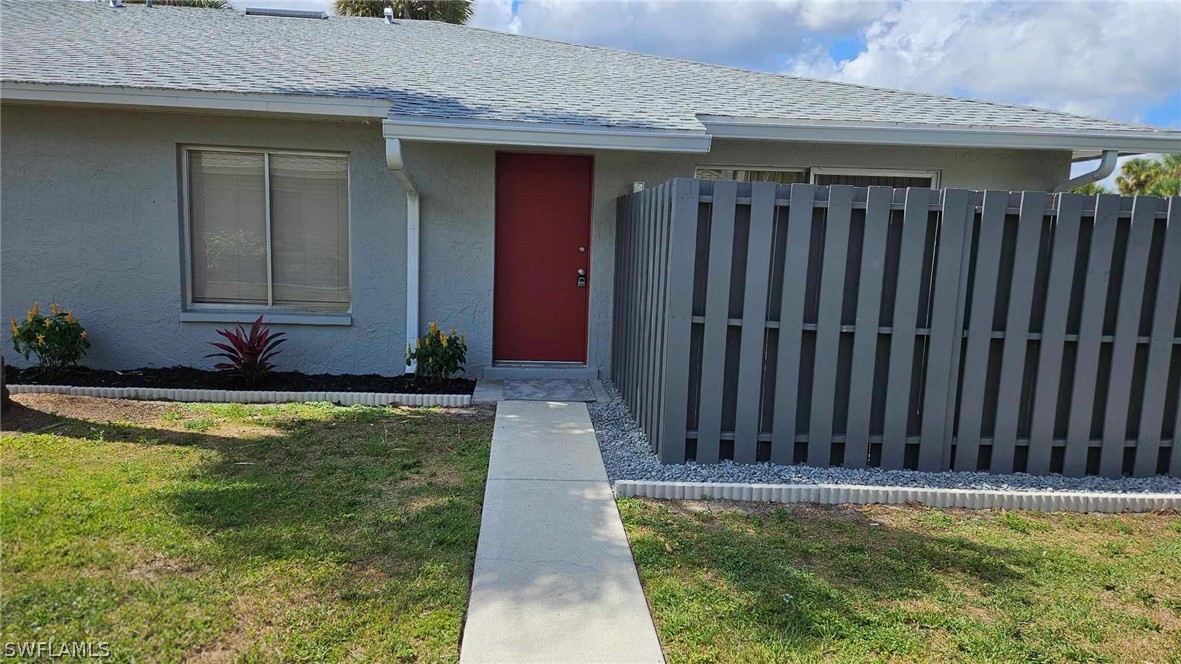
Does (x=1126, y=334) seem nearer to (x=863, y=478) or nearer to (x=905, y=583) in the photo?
(x=863, y=478)

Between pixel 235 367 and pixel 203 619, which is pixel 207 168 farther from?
pixel 203 619

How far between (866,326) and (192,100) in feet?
19.9

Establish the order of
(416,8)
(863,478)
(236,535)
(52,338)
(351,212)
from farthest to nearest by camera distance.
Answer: (416,8) < (351,212) < (52,338) < (863,478) < (236,535)

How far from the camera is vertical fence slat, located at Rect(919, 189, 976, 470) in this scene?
16.0 feet

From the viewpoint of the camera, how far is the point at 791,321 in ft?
16.2

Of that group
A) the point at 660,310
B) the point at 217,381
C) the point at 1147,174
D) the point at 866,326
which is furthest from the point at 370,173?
the point at 1147,174

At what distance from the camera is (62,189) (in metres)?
7.17

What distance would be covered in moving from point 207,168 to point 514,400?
13.1ft

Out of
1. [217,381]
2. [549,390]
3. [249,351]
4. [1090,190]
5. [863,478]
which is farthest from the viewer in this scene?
[1090,190]

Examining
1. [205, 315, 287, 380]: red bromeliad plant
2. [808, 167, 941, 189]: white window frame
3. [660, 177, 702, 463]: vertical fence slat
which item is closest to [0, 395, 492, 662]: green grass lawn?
[205, 315, 287, 380]: red bromeliad plant

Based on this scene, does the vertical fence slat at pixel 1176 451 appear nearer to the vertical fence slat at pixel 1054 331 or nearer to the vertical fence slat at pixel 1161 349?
the vertical fence slat at pixel 1161 349

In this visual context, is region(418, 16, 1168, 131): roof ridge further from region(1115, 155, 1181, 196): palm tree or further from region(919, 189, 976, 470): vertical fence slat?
region(1115, 155, 1181, 196): palm tree

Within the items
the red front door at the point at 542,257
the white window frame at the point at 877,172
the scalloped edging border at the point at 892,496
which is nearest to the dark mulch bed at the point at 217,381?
the red front door at the point at 542,257

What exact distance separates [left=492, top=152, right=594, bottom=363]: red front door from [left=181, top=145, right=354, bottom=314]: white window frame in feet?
5.10
